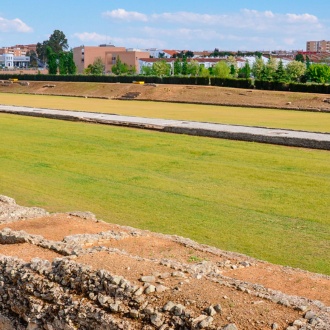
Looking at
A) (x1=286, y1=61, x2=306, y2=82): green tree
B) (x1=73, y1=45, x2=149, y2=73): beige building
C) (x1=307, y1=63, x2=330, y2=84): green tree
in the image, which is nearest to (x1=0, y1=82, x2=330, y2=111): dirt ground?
(x1=286, y1=61, x2=306, y2=82): green tree

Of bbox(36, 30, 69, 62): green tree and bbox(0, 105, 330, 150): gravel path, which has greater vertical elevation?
bbox(36, 30, 69, 62): green tree

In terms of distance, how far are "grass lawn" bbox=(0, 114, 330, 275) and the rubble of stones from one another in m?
3.56

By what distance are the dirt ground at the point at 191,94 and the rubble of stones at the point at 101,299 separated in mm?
→ 37863

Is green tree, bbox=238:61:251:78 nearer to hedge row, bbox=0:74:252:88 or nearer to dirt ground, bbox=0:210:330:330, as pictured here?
hedge row, bbox=0:74:252:88

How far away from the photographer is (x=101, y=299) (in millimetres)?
6520

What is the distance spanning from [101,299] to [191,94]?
162ft

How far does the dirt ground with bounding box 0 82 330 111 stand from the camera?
46625 mm

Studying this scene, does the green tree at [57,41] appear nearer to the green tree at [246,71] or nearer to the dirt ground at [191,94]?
the green tree at [246,71]

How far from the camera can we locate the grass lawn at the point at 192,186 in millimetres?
11859

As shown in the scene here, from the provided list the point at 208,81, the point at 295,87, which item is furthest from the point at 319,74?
the point at 295,87

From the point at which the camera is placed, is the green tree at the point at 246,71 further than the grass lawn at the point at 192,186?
Yes

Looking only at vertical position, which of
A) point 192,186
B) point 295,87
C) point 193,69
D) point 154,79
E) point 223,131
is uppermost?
point 193,69

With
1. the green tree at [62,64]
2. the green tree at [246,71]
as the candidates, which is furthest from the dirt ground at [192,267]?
the green tree at [62,64]

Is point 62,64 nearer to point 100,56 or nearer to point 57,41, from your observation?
point 100,56
